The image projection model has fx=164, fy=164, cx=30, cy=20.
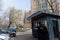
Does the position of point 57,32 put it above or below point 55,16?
below

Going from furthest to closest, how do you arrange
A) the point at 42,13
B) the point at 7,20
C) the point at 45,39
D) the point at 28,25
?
the point at 28,25 → the point at 7,20 → the point at 45,39 → the point at 42,13

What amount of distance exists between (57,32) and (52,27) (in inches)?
34.9

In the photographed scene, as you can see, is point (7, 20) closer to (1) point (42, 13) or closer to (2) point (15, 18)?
(2) point (15, 18)

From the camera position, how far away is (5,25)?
49688 mm

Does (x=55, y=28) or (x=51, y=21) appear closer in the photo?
(x=51, y=21)

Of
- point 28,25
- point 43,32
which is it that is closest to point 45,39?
point 43,32

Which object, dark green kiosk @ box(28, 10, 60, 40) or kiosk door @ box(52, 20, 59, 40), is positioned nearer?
dark green kiosk @ box(28, 10, 60, 40)

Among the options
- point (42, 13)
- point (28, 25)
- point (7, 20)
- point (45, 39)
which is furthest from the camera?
point (28, 25)

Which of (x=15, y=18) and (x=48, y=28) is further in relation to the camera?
(x=15, y=18)

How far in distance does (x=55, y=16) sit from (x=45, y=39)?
240 centimetres

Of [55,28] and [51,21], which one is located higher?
[51,21]

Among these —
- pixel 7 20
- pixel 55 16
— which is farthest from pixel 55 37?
pixel 7 20

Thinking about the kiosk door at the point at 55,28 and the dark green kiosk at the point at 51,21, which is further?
the kiosk door at the point at 55,28

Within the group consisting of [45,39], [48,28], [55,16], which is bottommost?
[45,39]
